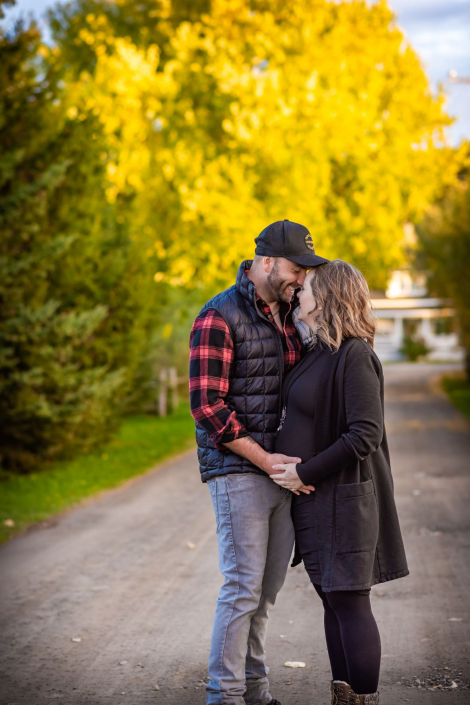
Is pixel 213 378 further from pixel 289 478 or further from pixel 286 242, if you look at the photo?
pixel 286 242

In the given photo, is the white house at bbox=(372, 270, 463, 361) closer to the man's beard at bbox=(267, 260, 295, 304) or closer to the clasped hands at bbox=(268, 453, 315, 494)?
the man's beard at bbox=(267, 260, 295, 304)

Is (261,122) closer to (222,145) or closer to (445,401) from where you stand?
(222,145)

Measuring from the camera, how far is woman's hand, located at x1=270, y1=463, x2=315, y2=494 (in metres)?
3.64

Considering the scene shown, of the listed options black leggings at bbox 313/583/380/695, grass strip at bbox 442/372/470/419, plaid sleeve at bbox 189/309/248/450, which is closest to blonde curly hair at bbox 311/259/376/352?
plaid sleeve at bbox 189/309/248/450

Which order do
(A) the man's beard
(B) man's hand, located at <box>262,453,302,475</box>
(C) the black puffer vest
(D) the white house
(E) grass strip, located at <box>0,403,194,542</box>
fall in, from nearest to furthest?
1. (B) man's hand, located at <box>262,453,302,475</box>
2. (C) the black puffer vest
3. (A) the man's beard
4. (E) grass strip, located at <box>0,403,194,542</box>
5. (D) the white house

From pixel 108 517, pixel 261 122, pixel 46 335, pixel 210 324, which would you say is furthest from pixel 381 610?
pixel 261 122

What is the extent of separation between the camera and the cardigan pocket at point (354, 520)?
11.8ft

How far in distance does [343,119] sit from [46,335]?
13958 mm

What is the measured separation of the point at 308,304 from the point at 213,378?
509 mm

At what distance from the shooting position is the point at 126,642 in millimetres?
5219

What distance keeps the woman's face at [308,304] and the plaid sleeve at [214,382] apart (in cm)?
33

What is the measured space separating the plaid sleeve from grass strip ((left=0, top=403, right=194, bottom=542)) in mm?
5093

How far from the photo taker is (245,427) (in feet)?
12.5

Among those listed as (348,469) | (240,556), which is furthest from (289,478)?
(240,556)
